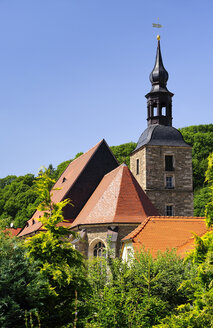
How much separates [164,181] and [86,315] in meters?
19.9

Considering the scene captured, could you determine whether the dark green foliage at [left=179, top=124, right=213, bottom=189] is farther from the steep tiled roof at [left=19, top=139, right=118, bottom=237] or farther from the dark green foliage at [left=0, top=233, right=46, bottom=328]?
the dark green foliage at [left=0, top=233, right=46, bottom=328]

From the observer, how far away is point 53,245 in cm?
977

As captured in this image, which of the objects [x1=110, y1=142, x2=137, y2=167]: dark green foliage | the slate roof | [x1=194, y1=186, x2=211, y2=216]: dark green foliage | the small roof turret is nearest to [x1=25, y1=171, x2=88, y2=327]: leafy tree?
the slate roof

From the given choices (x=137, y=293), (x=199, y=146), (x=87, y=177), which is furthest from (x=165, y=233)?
(x=199, y=146)

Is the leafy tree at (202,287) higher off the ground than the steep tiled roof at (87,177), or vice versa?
the steep tiled roof at (87,177)

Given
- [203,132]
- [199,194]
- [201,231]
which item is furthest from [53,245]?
[203,132]

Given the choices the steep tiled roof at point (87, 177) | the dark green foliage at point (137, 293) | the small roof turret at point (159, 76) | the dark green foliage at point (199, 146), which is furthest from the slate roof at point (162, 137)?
the dark green foliage at point (199, 146)

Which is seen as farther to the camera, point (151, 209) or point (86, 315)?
point (151, 209)

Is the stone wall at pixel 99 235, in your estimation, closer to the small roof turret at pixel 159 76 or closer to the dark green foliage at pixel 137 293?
the dark green foliage at pixel 137 293

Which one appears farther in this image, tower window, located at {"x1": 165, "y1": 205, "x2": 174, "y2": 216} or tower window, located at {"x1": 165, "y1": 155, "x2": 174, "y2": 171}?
tower window, located at {"x1": 165, "y1": 155, "x2": 174, "y2": 171}

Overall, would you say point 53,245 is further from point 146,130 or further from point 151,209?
point 146,130

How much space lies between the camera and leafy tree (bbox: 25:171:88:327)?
9359 mm

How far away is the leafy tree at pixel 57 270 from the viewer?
9.36 m

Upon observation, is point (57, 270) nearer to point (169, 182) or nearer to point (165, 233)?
point (165, 233)
